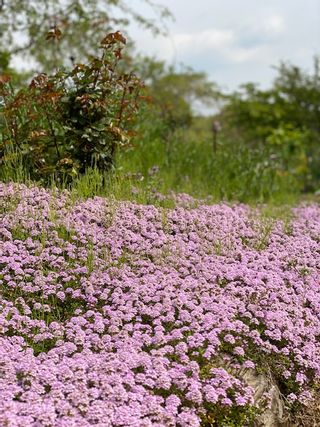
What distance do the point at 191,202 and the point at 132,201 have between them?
2.35ft

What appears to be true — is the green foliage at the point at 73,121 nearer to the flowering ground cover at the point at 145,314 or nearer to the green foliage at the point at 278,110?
the flowering ground cover at the point at 145,314

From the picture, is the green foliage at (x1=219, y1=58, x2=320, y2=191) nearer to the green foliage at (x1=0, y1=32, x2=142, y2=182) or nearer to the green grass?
the green grass

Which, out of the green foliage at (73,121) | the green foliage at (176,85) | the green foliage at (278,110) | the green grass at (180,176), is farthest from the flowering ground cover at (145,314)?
→ the green foliage at (176,85)

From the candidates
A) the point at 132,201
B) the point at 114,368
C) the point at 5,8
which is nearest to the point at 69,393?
the point at 114,368

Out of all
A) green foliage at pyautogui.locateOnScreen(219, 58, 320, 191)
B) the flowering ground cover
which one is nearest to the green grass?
the flowering ground cover

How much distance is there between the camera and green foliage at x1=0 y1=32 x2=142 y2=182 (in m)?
6.25

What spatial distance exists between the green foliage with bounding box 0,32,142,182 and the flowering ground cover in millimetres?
824

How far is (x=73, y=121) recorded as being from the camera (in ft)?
21.0

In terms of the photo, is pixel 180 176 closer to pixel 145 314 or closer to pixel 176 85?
pixel 145 314

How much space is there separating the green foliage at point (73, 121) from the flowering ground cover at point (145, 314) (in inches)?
32.5

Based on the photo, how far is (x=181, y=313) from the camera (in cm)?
404

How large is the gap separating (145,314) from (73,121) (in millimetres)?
2917

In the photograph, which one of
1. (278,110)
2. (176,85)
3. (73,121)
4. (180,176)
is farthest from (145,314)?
(176,85)

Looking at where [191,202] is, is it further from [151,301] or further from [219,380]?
[219,380]
